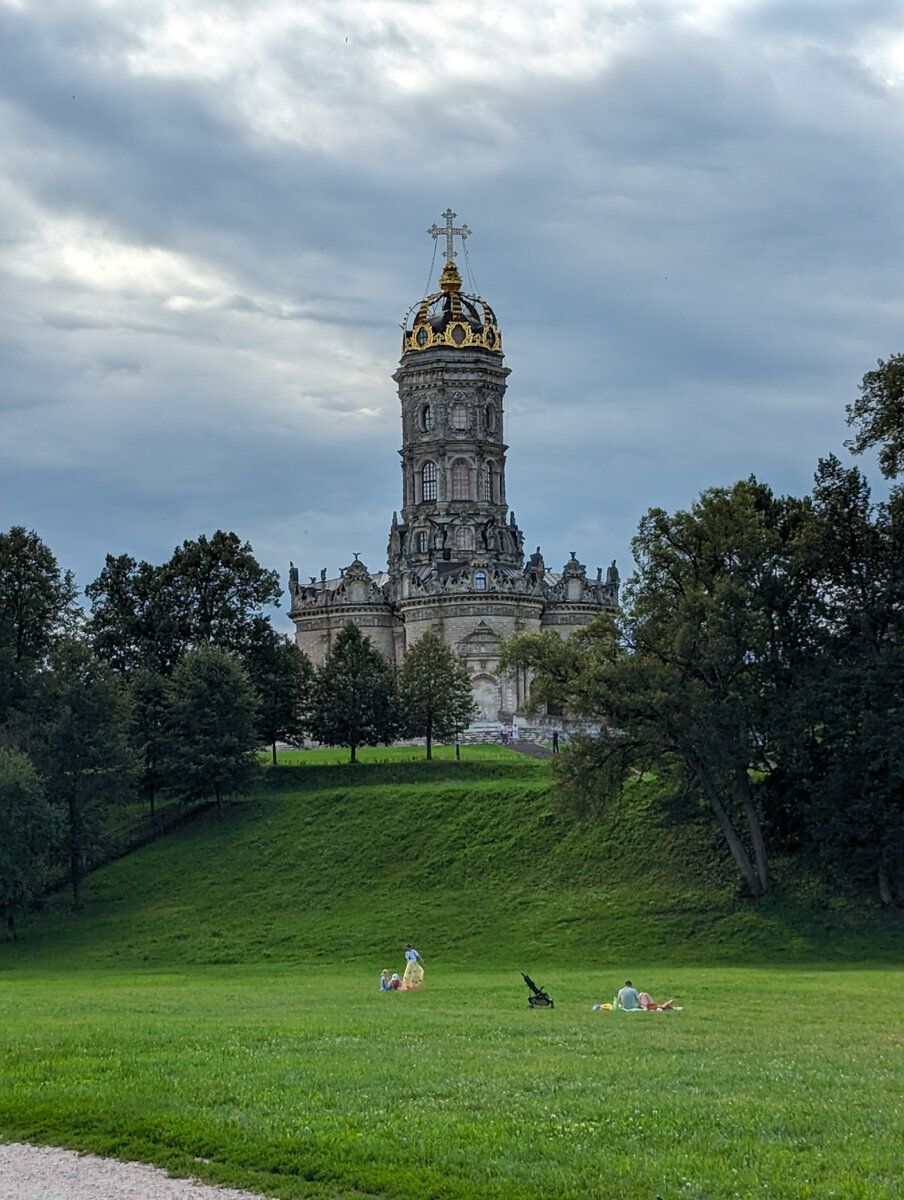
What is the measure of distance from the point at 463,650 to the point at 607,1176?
85.8 meters

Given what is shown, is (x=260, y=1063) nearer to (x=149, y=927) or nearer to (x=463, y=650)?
(x=149, y=927)

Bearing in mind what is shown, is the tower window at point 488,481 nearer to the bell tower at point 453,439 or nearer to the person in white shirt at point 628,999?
the bell tower at point 453,439

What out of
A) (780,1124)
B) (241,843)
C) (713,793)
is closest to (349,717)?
(241,843)

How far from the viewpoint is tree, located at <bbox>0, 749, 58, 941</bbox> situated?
5188 centimetres

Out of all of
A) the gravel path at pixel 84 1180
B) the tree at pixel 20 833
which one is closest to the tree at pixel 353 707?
the tree at pixel 20 833

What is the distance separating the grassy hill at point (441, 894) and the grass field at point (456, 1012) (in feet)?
0.52

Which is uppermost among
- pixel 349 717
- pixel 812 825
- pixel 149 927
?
pixel 349 717

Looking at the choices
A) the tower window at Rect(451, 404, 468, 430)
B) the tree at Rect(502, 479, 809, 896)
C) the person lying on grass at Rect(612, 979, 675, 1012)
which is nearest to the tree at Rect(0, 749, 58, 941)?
the tree at Rect(502, 479, 809, 896)

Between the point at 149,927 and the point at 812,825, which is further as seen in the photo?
the point at 149,927

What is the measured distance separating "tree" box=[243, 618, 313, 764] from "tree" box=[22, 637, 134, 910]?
513 inches

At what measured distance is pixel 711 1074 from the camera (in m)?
17.9

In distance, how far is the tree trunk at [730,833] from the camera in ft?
161

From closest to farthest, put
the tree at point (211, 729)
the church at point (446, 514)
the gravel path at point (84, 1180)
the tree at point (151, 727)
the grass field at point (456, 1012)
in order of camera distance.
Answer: the gravel path at point (84, 1180) < the grass field at point (456, 1012) < the tree at point (211, 729) < the tree at point (151, 727) < the church at point (446, 514)

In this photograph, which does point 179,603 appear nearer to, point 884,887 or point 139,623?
point 139,623
